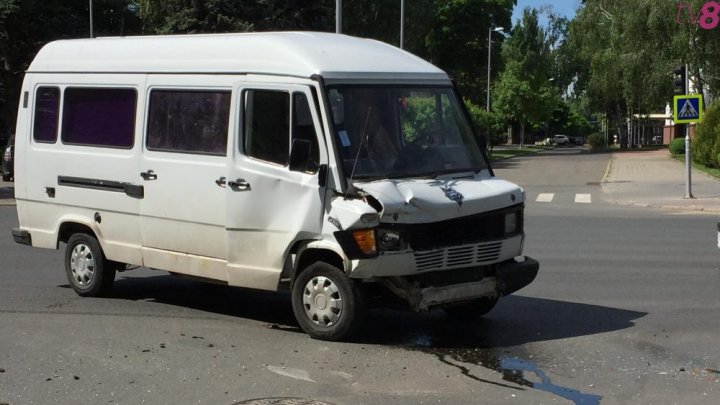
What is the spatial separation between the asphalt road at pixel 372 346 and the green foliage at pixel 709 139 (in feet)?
85.0

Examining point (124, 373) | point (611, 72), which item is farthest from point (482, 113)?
point (124, 373)

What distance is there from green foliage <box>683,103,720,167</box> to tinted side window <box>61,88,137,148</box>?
101 feet

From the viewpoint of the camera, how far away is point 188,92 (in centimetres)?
895

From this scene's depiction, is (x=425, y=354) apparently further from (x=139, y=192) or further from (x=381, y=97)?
(x=139, y=192)

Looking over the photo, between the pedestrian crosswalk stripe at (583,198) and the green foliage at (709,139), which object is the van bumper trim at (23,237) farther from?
the green foliage at (709,139)

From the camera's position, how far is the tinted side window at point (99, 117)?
9484 mm

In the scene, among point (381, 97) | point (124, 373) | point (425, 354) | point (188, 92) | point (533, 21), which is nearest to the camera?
point (124, 373)

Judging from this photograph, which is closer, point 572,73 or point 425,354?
point 425,354

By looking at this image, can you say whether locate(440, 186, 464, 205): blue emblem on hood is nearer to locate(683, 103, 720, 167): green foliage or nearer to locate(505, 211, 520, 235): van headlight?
locate(505, 211, 520, 235): van headlight

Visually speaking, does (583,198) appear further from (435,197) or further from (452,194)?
(435,197)

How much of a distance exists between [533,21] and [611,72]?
44503 mm

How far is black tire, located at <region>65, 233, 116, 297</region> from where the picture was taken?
990cm

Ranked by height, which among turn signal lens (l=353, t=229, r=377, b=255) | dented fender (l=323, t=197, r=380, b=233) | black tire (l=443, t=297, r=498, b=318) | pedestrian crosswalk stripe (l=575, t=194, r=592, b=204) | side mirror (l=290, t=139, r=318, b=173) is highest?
side mirror (l=290, t=139, r=318, b=173)

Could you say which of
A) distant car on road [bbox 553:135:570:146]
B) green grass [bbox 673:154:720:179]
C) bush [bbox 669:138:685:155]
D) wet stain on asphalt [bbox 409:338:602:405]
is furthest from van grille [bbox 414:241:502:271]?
distant car on road [bbox 553:135:570:146]
